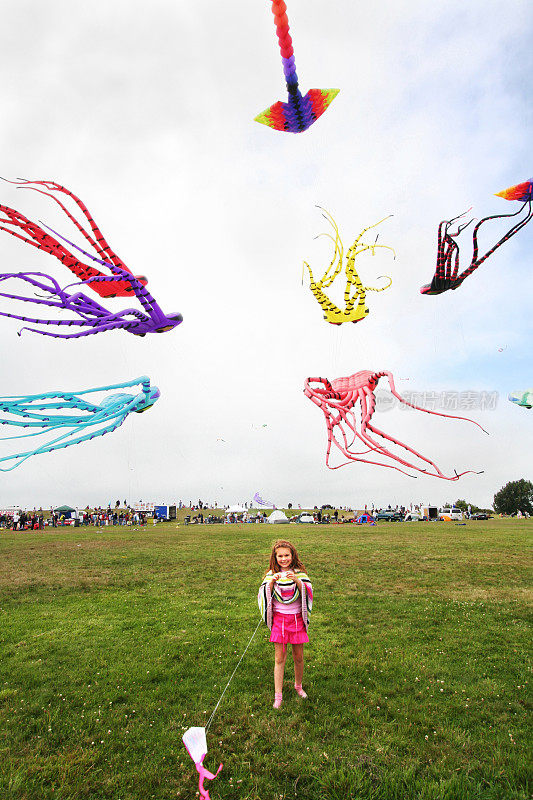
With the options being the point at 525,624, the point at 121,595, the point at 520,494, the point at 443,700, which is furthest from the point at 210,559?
the point at 520,494

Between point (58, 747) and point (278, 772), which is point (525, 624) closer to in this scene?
point (278, 772)

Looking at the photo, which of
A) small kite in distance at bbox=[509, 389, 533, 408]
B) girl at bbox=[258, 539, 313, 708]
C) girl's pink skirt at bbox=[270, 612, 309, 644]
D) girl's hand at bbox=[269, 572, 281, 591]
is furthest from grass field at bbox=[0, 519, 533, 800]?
small kite in distance at bbox=[509, 389, 533, 408]

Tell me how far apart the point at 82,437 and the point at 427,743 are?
5.17 meters

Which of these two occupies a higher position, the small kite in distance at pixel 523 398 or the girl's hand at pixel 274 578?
the small kite in distance at pixel 523 398

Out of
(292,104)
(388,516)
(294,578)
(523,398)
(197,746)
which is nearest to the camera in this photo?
(197,746)

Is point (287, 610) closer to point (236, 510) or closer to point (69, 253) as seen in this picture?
point (69, 253)

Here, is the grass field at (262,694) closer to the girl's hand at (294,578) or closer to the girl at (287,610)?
the girl at (287,610)

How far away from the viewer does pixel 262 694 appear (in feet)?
16.2

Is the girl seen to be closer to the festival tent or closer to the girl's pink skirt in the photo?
the girl's pink skirt

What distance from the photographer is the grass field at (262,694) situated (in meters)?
3.53

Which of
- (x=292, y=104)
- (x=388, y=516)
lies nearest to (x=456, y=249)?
(x=292, y=104)

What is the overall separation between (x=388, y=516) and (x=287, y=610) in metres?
42.4

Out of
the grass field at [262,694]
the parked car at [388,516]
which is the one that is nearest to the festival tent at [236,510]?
the parked car at [388,516]

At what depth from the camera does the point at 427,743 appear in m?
3.96
